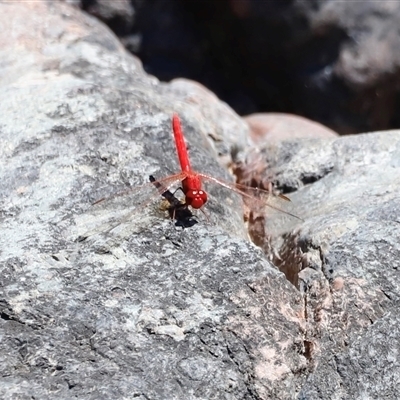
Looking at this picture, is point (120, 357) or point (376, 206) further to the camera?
point (376, 206)

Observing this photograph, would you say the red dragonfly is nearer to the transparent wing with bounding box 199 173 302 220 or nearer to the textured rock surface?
the transparent wing with bounding box 199 173 302 220

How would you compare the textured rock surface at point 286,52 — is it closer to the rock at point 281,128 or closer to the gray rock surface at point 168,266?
the rock at point 281,128

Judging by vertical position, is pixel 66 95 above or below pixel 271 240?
above

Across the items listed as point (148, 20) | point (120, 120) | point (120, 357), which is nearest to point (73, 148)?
point (120, 120)

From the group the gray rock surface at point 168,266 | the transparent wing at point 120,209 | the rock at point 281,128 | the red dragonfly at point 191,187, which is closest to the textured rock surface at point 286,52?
the rock at point 281,128

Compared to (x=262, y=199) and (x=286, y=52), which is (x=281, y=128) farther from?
(x=262, y=199)

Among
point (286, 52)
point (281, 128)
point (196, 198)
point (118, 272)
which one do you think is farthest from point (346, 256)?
point (286, 52)

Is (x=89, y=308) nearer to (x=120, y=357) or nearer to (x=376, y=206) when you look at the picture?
(x=120, y=357)
